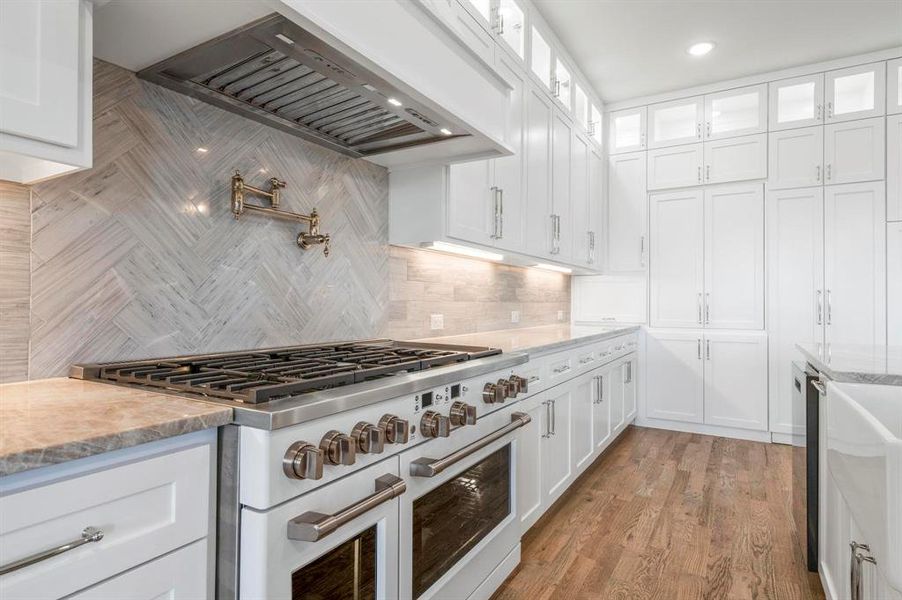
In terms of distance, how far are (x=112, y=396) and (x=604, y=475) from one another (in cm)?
289

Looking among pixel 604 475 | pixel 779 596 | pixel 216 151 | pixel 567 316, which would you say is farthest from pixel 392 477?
pixel 567 316

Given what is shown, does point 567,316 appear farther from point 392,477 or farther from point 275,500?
point 275,500

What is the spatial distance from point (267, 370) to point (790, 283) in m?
4.15

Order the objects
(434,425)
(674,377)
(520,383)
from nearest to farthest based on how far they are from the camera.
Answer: (434,425) → (520,383) → (674,377)

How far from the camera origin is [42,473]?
2.39 feet

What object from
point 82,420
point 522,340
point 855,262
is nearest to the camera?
point 82,420

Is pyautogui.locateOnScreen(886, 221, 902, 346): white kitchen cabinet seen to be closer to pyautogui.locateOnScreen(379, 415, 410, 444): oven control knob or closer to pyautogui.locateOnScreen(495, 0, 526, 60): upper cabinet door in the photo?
pyautogui.locateOnScreen(495, 0, 526, 60): upper cabinet door

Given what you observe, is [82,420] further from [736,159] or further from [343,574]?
[736,159]

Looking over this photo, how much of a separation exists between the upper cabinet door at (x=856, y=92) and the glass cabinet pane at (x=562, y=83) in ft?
6.69

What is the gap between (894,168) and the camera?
3727mm

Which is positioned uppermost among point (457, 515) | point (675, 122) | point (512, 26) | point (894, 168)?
point (675, 122)

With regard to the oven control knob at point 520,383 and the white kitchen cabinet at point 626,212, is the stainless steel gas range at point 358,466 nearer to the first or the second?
the oven control knob at point 520,383

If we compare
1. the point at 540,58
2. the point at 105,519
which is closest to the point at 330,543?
the point at 105,519

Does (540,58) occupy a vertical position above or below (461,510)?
above
